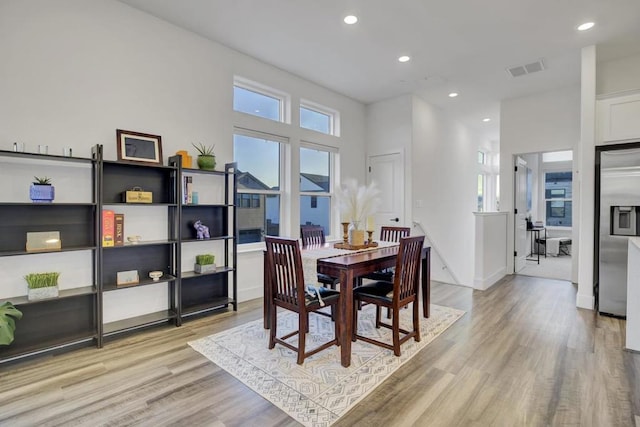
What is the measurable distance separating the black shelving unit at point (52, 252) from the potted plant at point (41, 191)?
0.05m

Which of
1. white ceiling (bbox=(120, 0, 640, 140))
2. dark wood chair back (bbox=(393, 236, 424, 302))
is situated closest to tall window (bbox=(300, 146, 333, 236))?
white ceiling (bbox=(120, 0, 640, 140))

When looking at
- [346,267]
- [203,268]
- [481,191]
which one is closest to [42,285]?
[203,268]

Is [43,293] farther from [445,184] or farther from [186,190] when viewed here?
[445,184]

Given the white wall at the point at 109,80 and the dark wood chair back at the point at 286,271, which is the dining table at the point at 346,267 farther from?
the white wall at the point at 109,80

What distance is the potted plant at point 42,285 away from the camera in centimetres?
254

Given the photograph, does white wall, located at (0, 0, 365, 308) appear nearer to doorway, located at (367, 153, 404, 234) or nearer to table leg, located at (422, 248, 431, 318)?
table leg, located at (422, 248, 431, 318)

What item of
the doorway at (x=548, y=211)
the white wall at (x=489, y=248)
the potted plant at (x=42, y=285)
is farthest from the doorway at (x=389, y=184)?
the potted plant at (x=42, y=285)

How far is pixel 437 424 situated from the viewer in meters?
1.86

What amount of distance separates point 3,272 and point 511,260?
22.2 ft

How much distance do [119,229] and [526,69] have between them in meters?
5.35

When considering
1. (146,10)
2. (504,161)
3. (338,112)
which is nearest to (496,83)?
(504,161)

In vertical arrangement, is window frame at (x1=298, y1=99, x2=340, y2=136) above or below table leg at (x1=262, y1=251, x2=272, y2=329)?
above

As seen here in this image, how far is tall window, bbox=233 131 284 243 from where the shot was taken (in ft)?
14.1

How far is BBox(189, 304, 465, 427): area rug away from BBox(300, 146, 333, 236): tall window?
82.6 inches
